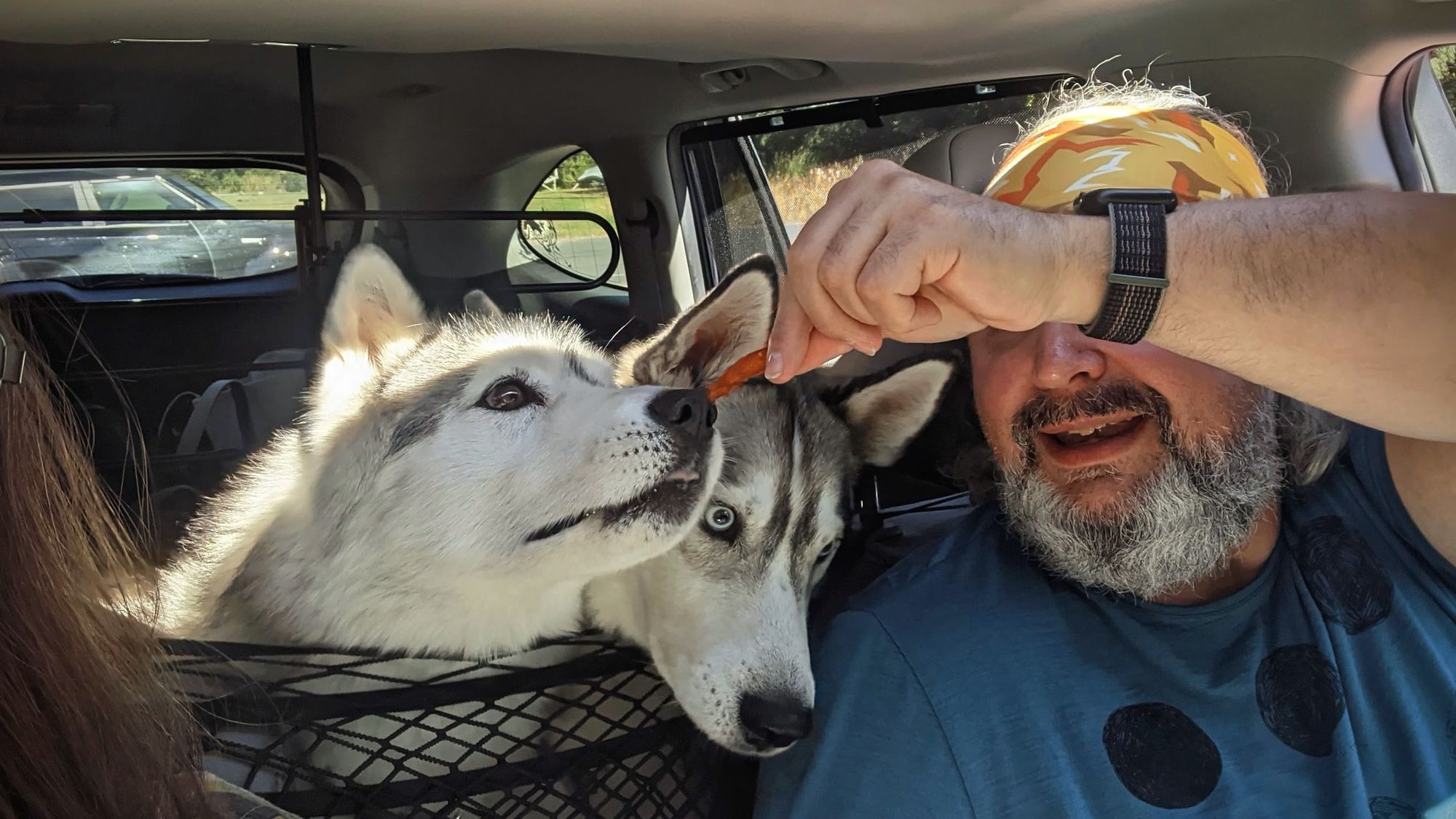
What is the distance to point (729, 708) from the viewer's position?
169 cm

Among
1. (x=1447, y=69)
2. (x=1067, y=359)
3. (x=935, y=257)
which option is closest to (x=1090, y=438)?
(x=1067, y=359)

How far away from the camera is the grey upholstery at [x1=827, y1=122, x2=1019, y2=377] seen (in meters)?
2.64

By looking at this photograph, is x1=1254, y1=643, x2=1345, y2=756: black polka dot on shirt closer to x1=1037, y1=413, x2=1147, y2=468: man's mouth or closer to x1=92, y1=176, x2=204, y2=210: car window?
x1=1037, y1=413, x2=1147, y2=468: man's mouth

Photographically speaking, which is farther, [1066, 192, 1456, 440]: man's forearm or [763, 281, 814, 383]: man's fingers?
[763, 281, 814, 383]: man's fingers

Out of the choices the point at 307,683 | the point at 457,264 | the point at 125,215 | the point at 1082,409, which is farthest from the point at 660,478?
the point at 125,215

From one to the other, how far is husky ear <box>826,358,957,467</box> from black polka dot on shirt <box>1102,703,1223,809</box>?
87 centimetres

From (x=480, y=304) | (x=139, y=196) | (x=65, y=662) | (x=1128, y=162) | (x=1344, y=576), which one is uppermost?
(x=1128, y=162)

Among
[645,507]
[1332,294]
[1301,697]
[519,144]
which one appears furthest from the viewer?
[519,144]

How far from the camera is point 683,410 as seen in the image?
1.77 m

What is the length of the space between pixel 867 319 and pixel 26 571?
108 centimetres

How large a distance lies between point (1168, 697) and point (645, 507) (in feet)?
3.24

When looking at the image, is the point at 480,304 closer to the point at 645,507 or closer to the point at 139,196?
the point at 139,196

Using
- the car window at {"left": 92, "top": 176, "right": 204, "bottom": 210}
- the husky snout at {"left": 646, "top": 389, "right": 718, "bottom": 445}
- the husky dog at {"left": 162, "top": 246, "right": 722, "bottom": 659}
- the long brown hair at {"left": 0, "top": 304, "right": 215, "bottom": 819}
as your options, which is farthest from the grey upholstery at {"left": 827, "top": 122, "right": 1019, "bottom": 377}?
the car window at {"left": 92, "top": 176, "right": 204, "bottom": 210}

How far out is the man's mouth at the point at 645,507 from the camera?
1736 millimetres
